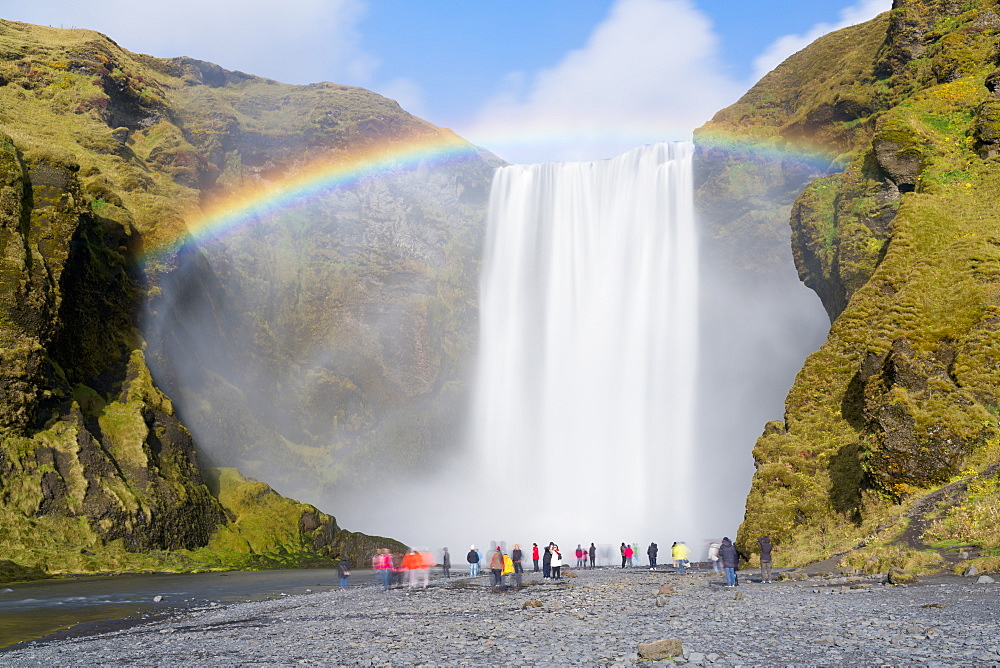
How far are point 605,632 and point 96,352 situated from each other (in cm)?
4132

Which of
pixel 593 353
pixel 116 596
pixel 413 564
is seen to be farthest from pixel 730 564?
pixel 593 353

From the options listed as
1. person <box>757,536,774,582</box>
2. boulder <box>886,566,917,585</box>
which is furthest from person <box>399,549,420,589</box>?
boulder <box>886,566,917,585</box>

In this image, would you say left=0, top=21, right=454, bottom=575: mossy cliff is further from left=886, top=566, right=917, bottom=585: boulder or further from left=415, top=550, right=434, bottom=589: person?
left=886, top=566, right=917, bottom=585: boulder

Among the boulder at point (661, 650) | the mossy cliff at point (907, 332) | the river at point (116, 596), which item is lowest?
the river at point (116, 596)

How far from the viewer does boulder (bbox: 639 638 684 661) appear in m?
8.53

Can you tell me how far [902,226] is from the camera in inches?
1152

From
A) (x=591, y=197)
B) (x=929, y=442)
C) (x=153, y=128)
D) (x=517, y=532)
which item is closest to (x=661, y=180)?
(x=591, y=197)

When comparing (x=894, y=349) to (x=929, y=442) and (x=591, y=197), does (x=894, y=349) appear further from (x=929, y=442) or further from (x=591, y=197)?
(x=591, y=197)

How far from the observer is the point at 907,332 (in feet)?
76.2

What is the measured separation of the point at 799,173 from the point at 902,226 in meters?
36.5

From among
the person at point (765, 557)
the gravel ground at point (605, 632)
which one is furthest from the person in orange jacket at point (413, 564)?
the person at point (765, 557)

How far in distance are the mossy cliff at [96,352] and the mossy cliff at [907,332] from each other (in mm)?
29521

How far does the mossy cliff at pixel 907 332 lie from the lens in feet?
66.2

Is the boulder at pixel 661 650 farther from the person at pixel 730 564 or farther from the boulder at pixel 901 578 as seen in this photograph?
the person at pixel 730 564
